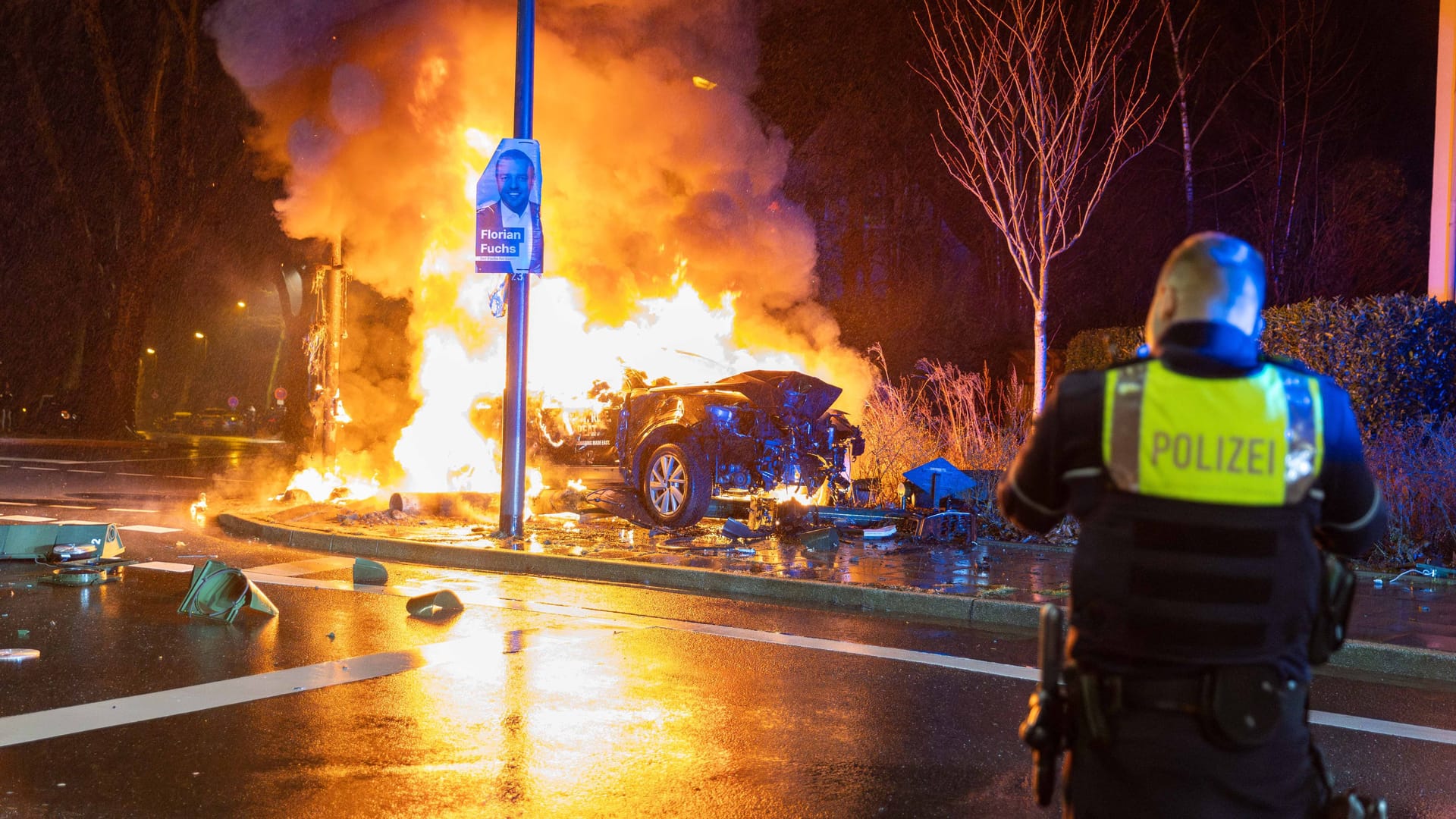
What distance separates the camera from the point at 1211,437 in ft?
7.84

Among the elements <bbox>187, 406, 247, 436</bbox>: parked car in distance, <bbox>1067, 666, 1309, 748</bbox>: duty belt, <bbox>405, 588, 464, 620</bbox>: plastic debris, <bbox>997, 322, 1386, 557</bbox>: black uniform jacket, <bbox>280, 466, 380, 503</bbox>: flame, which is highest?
<bbox>187, 406, 247, 436</bbox>: parked car in distance

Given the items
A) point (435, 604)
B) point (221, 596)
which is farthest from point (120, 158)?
point (435, 604)

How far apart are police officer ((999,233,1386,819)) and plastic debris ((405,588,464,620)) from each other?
6271 millimetres

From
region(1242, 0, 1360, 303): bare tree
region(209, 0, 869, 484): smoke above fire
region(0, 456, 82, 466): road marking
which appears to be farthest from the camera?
region(0, 456, 82, 466): road marking

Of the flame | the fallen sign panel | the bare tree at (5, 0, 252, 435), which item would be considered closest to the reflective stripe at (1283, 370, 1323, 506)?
the fallen sign panel

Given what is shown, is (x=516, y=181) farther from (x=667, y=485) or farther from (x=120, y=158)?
(x=120, y=158)

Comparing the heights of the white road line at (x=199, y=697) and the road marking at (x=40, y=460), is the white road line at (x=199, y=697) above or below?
below

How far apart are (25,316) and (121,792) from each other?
1752 inches

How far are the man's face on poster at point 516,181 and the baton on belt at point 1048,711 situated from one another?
9.86 m

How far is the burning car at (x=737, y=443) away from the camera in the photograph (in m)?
12.1

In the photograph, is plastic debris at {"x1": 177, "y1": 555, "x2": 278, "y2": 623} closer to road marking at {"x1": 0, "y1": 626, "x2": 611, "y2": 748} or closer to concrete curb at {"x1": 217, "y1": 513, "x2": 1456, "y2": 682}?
road marking at {"x1": 0, "y1": 626, "x2": 611, "y2": 748}

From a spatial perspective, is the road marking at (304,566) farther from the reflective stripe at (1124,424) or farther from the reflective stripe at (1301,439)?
the reflective stripe at (1301,439)

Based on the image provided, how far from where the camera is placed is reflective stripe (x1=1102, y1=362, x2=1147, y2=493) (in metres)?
2.43

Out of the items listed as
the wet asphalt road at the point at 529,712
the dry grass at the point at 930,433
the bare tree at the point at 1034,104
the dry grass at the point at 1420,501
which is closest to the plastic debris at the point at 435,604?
the wet asphalt road at the point at 529,712
